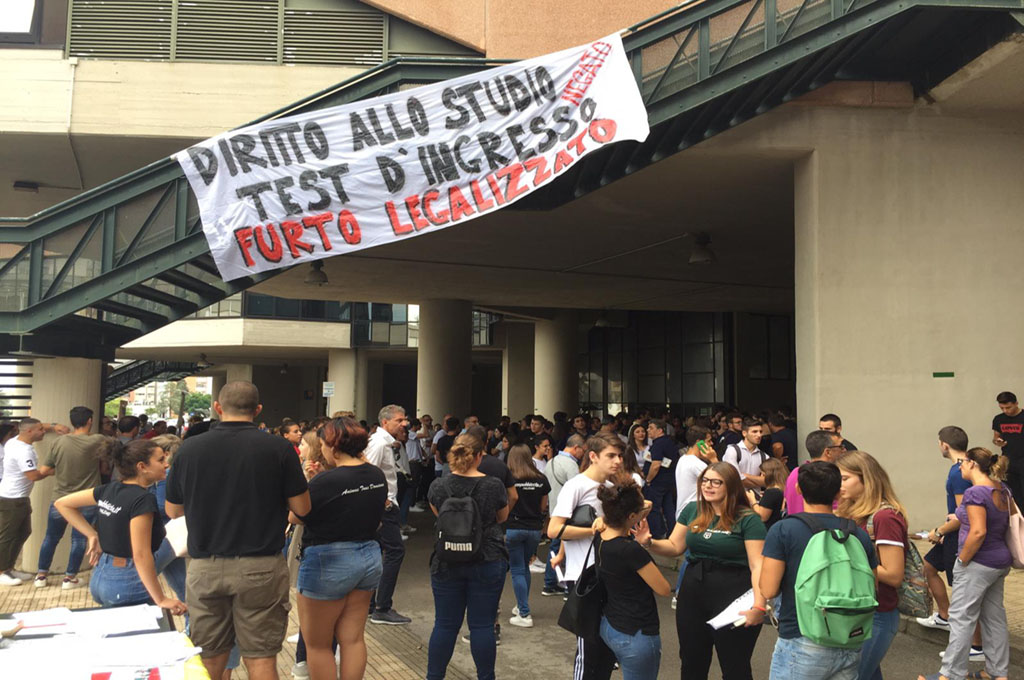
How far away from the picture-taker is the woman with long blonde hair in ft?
14.3

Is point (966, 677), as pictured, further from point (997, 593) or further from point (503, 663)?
point (503, 663)

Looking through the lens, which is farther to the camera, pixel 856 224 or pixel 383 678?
pixel 856 224

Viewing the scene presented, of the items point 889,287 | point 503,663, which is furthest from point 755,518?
point 889,287

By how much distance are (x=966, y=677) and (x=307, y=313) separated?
3126 centimetres

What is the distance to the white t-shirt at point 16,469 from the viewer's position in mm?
9398

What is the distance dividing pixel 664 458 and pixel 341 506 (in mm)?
6204

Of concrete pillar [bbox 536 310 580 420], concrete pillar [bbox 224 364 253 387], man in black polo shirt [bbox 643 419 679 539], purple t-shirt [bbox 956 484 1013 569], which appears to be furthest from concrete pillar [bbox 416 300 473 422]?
concrete pillar [bbox 224 364 253 387]

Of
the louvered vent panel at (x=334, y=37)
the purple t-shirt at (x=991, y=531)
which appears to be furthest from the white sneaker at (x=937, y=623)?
the louvered vent panel at (x=334, y=37)

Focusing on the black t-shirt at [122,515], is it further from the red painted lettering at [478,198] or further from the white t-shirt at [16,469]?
the red painted lettering at [478,198]

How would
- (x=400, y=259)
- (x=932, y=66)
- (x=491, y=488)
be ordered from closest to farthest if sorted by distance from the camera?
(x=491, y=488), (x=932, y=66), (x=400, y=259)

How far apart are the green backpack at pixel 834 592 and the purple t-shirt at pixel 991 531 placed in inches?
91.6

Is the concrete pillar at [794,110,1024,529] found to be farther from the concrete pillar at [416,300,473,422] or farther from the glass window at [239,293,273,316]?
the glass window at [239,293,273,316]

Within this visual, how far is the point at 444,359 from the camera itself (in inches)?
890

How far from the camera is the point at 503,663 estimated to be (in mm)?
6535
